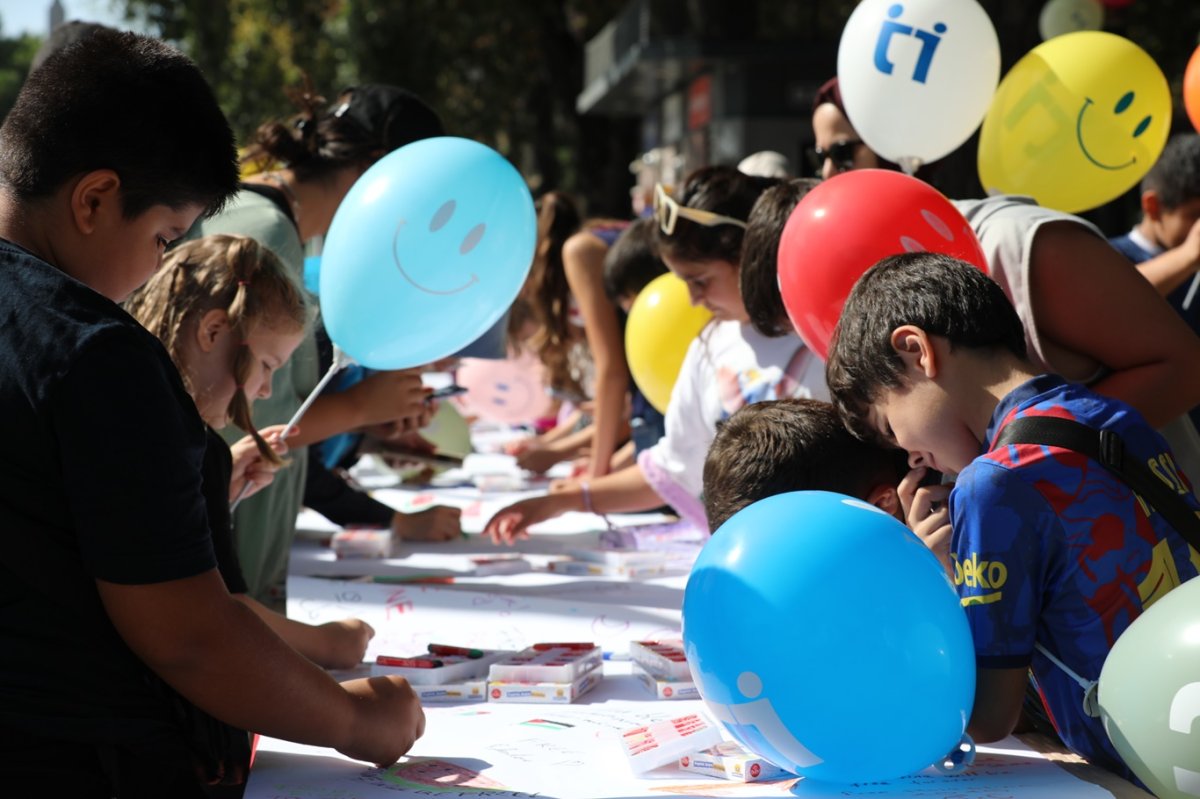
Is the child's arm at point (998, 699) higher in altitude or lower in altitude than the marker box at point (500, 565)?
higher

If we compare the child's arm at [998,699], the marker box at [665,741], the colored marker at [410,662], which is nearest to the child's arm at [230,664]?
the marker box at [665,741]

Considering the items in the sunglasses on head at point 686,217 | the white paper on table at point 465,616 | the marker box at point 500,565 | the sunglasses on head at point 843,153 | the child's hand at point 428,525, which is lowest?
the child's hand at point 428,525

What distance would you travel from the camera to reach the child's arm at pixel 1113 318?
7.20 feet

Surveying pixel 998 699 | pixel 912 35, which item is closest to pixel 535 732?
pixel 998 699

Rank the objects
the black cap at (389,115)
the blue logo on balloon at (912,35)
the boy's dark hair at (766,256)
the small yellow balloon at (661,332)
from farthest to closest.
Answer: the small yellow balloon at (661,332) < the black cap at (389,115) < the blue logo on balloon at (912,35) < the boy's dark hair at (766,256)

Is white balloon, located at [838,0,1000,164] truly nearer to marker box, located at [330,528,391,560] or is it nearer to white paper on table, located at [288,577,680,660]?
white paper on table, located at [288,577,680,660]

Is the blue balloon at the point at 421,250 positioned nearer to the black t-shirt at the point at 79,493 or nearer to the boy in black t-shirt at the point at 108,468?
the boy in black t-shirt at the point at 108,468

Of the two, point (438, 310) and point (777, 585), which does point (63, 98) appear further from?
point (438, 310)

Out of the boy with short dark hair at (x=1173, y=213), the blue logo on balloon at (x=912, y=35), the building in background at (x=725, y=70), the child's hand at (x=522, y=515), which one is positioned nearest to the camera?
the blue logo on balloon at (x=912, y=35)

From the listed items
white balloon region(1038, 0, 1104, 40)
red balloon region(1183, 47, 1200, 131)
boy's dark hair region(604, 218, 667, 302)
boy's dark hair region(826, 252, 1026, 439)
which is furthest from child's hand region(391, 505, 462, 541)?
white balloon region(1038, 0, 1104, 40)

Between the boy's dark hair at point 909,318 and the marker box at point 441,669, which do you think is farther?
the marker box at point 441,669

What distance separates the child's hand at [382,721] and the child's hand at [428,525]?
1.81 meters

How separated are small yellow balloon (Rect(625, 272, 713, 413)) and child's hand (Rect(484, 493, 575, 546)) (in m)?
0.60

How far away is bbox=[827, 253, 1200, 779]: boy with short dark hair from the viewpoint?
1.61 meters
